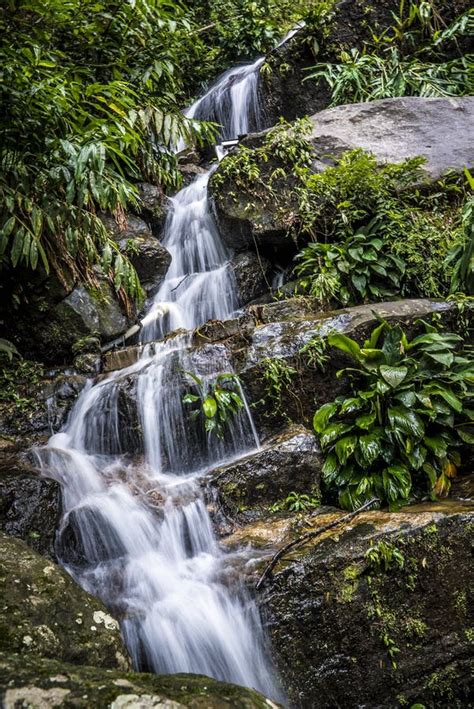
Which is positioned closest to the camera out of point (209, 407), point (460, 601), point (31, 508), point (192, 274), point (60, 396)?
point (460, 601)

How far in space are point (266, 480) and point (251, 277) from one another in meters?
3.72

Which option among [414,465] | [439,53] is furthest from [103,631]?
[439,53]

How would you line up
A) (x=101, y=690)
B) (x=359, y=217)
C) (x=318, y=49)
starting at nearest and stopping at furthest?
(x=101, y=690)
(x=359, y=217)
(x=318, y=49)

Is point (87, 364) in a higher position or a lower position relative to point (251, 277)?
lower

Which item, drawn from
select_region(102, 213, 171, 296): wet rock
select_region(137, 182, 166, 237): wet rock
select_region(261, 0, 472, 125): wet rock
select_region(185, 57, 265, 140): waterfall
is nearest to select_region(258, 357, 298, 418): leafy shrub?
select_region(102, 213, 171, 296): wet rock

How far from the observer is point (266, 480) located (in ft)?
13.9

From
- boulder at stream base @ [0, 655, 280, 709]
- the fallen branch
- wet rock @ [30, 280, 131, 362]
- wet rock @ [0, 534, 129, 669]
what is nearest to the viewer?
boulder at stream base @ [0, 655, 280, 709]

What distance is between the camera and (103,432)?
5.16 metres

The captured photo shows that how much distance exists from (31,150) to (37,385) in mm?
2699

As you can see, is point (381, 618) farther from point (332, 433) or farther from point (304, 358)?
point (304, 358)

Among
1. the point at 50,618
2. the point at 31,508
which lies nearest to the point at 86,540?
the point at 31,508

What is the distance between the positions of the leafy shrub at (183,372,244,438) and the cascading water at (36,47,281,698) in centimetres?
12

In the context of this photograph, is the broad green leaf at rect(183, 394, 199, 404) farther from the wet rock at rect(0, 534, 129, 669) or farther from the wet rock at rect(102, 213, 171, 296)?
the wet rock at rect(102, 213, 171, 296)

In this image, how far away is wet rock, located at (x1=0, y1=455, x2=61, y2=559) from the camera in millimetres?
3674
